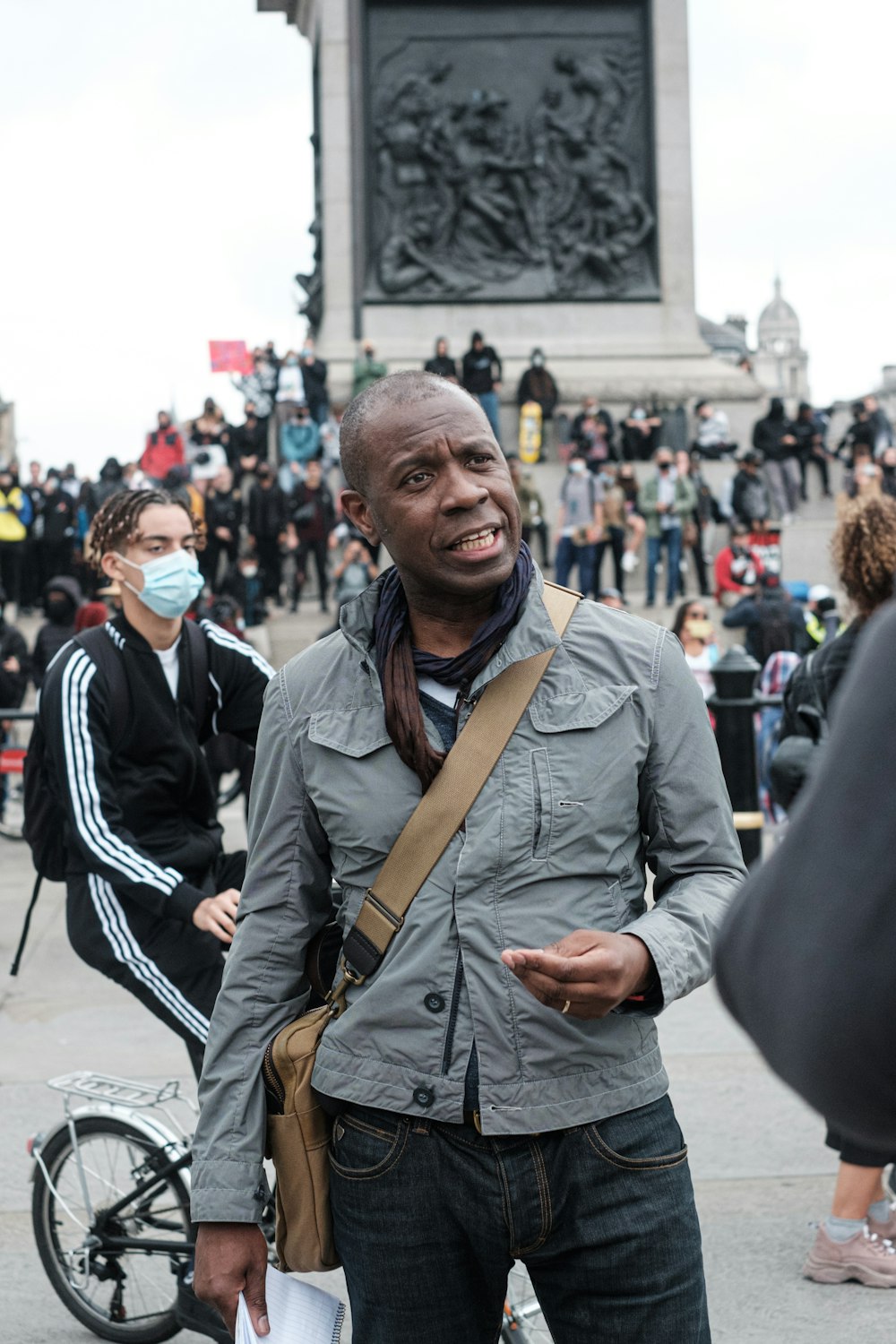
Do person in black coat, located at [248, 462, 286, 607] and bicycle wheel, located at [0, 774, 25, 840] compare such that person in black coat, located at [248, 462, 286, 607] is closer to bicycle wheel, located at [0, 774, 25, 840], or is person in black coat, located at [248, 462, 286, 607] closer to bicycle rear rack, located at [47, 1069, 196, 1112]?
bicycle wheel, located at [0, 774, 25, 840]

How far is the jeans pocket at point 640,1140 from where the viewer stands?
2.18 meters

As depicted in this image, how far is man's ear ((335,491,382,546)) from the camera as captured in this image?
244 centimetres

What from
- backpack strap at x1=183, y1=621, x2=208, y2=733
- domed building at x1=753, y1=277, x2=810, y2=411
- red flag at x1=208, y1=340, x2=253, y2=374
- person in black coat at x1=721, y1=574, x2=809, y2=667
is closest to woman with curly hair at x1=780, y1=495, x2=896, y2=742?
backpack strap at x1=183, y1=621, x2=208, y2=733

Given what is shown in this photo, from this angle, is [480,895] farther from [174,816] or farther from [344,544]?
[344,544]

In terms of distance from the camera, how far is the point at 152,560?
4043mm

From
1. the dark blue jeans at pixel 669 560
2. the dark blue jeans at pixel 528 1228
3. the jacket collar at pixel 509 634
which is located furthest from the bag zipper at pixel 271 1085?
the dark blue jeans at pixel 669 560

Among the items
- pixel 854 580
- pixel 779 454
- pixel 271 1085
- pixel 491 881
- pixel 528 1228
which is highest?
pixel 779 454

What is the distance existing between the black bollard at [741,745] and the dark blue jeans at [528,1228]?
4675mm

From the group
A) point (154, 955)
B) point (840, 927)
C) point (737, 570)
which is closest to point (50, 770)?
point (154, 955)

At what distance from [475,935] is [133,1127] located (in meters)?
1.99

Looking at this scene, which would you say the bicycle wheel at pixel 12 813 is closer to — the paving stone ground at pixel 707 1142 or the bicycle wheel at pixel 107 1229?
the paving stone ground at pixel 707 1142

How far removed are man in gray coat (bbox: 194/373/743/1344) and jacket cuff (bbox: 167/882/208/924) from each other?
1.09 metres

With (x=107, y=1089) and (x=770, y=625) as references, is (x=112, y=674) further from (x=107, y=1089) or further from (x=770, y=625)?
(x=770, y=625)

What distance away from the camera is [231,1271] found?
2312 millimetres
